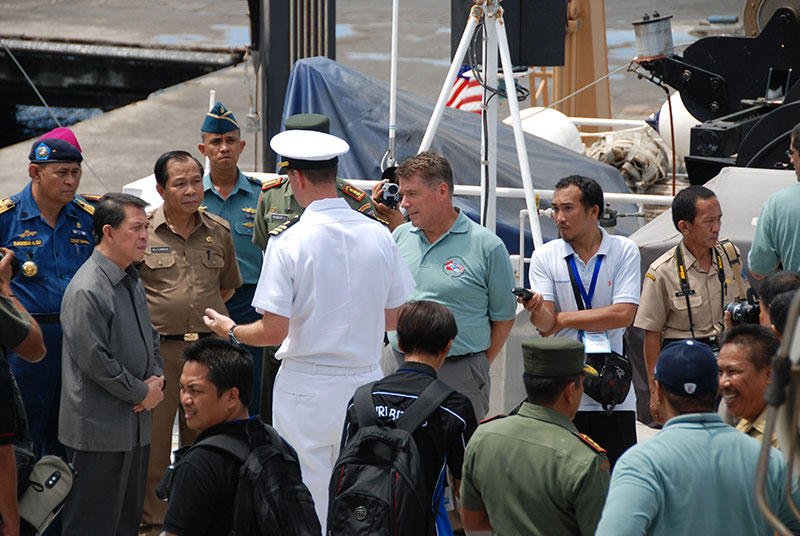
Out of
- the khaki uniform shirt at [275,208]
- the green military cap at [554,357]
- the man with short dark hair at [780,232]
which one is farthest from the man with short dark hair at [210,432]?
the man with short dark hair at [780,232]

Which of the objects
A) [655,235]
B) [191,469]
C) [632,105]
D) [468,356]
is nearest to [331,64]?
[655,235]

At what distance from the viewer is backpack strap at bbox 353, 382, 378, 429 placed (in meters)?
3.09

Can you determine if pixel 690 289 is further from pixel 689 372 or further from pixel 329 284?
pixel 689 372

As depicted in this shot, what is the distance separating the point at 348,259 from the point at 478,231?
848mm

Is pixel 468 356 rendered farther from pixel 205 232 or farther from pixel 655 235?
pixel 655 235

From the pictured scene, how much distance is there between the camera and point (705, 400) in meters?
2.64

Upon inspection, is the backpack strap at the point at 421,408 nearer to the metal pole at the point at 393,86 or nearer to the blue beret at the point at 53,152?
the blue beret at the point at 53,152

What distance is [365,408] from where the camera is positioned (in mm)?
3115

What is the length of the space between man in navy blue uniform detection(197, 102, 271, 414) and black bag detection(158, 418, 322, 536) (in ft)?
8.18

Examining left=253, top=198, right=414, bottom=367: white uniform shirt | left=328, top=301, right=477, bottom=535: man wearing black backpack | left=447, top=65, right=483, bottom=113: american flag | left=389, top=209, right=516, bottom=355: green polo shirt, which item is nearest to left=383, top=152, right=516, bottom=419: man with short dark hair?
left=389, top=209, right=516, bottom=355: green polo shirt

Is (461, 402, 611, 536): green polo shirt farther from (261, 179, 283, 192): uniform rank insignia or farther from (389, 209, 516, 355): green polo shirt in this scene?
(261, 179, 283, 192): uniform rank insignia

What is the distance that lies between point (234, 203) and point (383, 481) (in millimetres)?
2676

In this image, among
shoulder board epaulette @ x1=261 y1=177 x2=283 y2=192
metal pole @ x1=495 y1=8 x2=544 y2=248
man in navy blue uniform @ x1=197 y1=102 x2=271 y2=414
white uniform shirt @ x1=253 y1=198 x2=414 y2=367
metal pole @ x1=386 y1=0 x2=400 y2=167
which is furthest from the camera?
metal pole @ x1=386 y1=0 x2=400 y2=167

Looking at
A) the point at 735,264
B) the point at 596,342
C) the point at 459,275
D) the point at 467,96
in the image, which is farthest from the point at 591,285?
the point at 467,96
